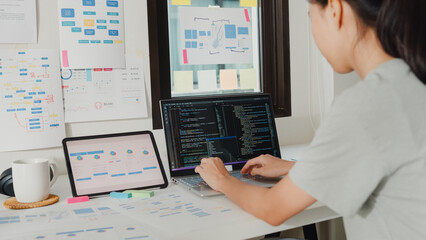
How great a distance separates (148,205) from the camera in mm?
1214

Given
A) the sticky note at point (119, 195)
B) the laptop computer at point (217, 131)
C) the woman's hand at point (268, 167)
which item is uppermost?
the laptop computer at point (217, 131)

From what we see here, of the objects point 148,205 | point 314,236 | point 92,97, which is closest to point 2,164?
point 92,97

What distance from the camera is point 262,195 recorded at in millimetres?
1033

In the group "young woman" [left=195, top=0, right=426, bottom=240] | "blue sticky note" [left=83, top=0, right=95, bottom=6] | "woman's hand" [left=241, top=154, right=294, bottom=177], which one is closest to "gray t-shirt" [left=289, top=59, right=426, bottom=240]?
"young woman" [left=195, top=0, right=426, bottom=240]

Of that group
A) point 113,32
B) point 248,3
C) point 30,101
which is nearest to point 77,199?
point 30,101

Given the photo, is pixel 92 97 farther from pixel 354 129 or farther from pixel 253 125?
pixel 354 129

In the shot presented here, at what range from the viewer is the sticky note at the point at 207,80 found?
1.94 m

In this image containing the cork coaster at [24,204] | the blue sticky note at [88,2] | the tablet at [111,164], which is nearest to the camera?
the cork coaster at [24,204]

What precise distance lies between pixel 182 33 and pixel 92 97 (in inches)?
18.6

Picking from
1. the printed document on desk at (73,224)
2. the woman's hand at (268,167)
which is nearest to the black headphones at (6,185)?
the printed document on desk at (73,224)

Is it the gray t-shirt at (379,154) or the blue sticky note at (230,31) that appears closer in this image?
the gray t-shirt at (379,154)

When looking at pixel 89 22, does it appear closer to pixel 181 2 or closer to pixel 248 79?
pixel 181 2

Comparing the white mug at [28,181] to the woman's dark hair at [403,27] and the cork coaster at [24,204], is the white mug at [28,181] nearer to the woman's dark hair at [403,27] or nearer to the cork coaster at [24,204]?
the cork coaster at [24,204]

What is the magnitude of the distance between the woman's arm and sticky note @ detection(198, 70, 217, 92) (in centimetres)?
67
